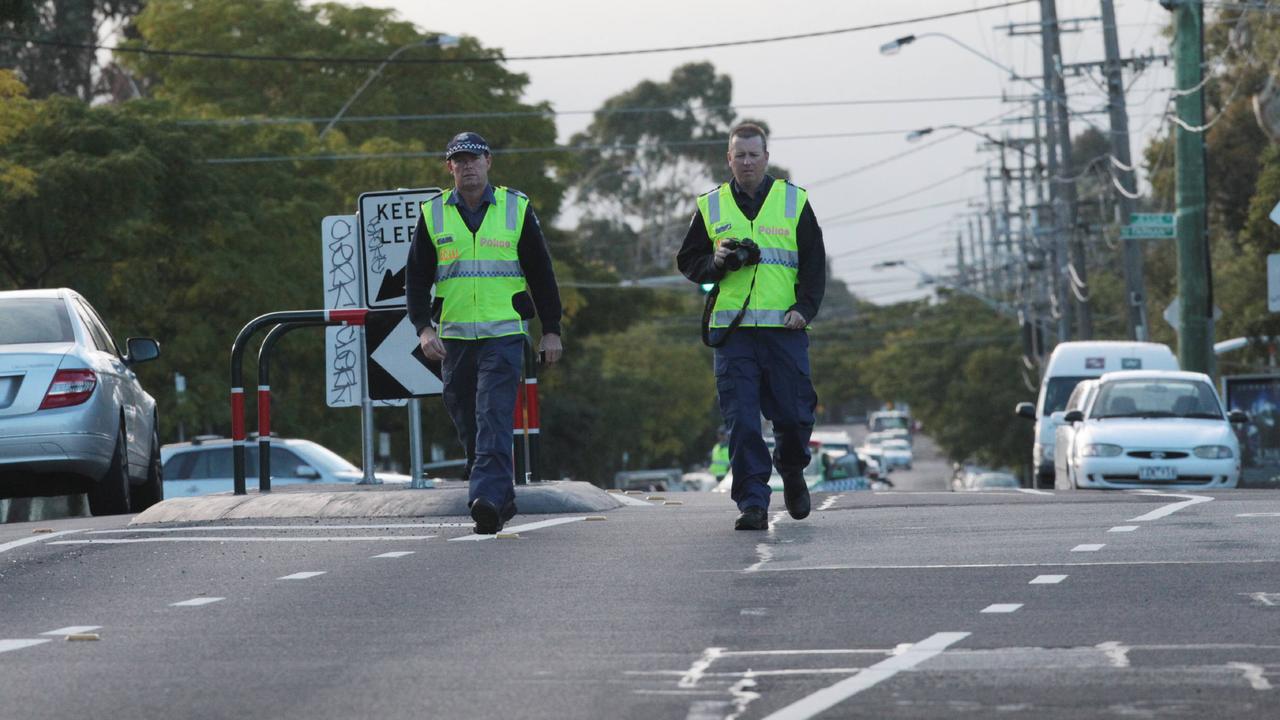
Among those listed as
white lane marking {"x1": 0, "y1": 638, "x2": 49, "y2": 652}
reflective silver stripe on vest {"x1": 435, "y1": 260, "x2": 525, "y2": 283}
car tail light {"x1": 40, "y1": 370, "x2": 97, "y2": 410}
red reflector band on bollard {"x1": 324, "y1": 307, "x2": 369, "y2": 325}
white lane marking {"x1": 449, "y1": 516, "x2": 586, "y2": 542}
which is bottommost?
white lane marking {"x1": 0, "y1": 638, "x2": 49, "y2": 652}

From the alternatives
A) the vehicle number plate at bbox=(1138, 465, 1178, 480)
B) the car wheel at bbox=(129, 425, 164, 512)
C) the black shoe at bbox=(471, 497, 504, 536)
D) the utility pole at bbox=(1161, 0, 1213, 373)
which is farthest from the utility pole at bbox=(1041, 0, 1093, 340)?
the black shoe at bbox=(471, 497, 504, 536)

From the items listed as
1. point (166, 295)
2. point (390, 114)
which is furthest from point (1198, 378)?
point (390, 114)

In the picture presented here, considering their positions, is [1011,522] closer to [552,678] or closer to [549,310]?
[549,310]

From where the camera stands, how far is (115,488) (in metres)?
16.1

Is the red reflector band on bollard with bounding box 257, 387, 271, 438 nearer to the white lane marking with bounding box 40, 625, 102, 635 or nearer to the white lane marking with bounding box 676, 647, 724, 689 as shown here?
the white lane marking with bounding box 40, 625, 102, 635

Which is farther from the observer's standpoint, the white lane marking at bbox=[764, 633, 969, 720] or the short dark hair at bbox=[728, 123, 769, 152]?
the short dark hair at bbox=[728, 123, 769, 152]

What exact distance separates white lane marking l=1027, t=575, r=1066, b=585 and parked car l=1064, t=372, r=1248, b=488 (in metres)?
13.8

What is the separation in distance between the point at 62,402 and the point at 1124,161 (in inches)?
1165

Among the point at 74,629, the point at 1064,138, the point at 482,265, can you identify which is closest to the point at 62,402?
the point at 482,265

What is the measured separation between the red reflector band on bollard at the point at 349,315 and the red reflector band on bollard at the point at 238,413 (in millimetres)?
728

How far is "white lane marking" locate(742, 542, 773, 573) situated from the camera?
969cm

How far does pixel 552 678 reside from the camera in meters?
6.85

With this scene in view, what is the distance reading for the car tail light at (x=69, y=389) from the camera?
15.1m

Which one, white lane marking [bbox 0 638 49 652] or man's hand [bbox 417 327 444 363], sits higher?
man's hand [bbox 417 327 444 363]
